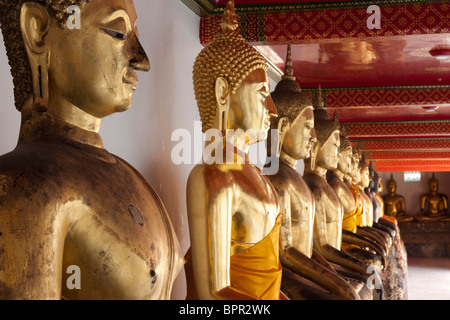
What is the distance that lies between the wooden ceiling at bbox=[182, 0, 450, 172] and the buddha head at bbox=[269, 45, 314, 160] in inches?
15.1

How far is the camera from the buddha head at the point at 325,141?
413 cm

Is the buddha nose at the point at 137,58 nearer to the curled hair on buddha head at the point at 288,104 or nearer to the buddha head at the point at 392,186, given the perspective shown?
the curled hair on buddha head at the point at 288,104

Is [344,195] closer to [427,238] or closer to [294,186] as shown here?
[294,186]

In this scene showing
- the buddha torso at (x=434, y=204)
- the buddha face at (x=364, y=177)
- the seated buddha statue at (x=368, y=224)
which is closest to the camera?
the seated buddha statue at (x=368, y=224)

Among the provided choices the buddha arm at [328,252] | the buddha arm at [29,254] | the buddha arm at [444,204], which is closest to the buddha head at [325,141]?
the buddha arm at [328,252]

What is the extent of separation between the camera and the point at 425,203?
18.3 meters

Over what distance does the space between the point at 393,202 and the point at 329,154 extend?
1473 cm

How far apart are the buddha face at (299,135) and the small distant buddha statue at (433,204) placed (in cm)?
1437

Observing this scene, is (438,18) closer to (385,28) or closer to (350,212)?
(385,28)

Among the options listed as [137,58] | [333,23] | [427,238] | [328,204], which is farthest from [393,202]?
[137,58]

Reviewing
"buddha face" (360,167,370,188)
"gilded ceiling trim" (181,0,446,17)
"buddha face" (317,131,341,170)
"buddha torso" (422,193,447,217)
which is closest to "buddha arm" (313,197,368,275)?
"buddha face" (317,131,341,170)

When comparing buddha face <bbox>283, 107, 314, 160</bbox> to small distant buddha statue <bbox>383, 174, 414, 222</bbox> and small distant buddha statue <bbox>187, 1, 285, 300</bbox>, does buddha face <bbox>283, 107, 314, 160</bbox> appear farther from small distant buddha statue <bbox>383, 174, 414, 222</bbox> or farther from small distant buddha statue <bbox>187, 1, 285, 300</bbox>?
small distant buddha statue <bbox>383, 174, 414, 222</bbox>

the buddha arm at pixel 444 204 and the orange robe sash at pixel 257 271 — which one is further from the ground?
the buddha arm at pixel 444 204

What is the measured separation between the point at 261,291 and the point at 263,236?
0.65ft
